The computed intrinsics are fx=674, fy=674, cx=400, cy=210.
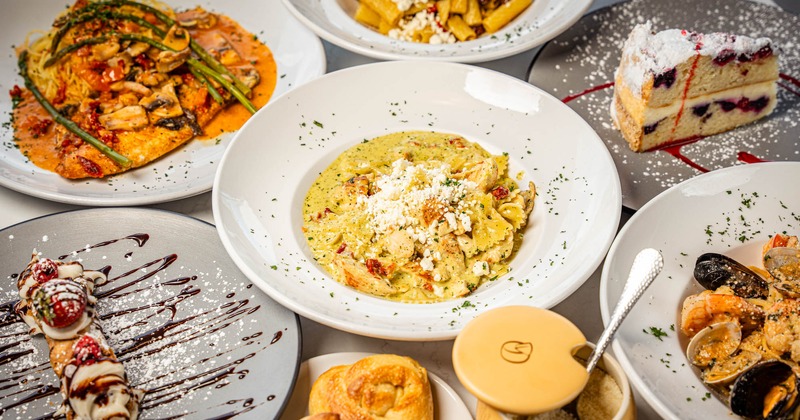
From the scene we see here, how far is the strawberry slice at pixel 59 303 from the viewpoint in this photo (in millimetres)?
2242

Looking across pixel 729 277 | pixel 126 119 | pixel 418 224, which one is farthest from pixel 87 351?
pixel 729 277

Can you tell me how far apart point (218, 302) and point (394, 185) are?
81 cm

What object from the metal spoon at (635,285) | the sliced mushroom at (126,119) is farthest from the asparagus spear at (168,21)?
the metal spoon at (635,285)

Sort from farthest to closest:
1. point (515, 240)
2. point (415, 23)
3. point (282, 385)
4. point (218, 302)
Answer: point (415, 23) < point (515, 240) < point (218, 302) < point (282, 385)

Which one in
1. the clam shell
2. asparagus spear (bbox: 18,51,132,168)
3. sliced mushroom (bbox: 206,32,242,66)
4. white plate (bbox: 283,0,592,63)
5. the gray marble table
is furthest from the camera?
sliced mushroom (bbox: 206,32,242,66)

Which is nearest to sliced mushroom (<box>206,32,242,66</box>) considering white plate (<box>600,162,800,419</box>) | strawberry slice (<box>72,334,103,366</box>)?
strawberry slice (<box>72,334,103,366</box>)

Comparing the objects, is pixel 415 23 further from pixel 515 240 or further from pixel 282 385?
pixel 282 385

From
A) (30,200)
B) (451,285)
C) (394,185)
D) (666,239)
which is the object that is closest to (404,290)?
(451,285)

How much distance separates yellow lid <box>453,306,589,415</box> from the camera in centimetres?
176

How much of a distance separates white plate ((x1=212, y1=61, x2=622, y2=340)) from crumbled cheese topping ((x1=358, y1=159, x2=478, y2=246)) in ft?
0.95

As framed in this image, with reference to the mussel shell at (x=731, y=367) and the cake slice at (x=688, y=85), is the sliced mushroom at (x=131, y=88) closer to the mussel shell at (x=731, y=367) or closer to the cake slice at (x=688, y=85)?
the cake slice at (x=688, y=85)

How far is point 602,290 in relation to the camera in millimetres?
2182

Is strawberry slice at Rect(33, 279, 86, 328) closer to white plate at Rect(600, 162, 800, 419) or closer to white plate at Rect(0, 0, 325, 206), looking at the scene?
white plate at Rect(0, 0, 325, 206)

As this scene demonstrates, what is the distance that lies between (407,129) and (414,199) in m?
0.68
